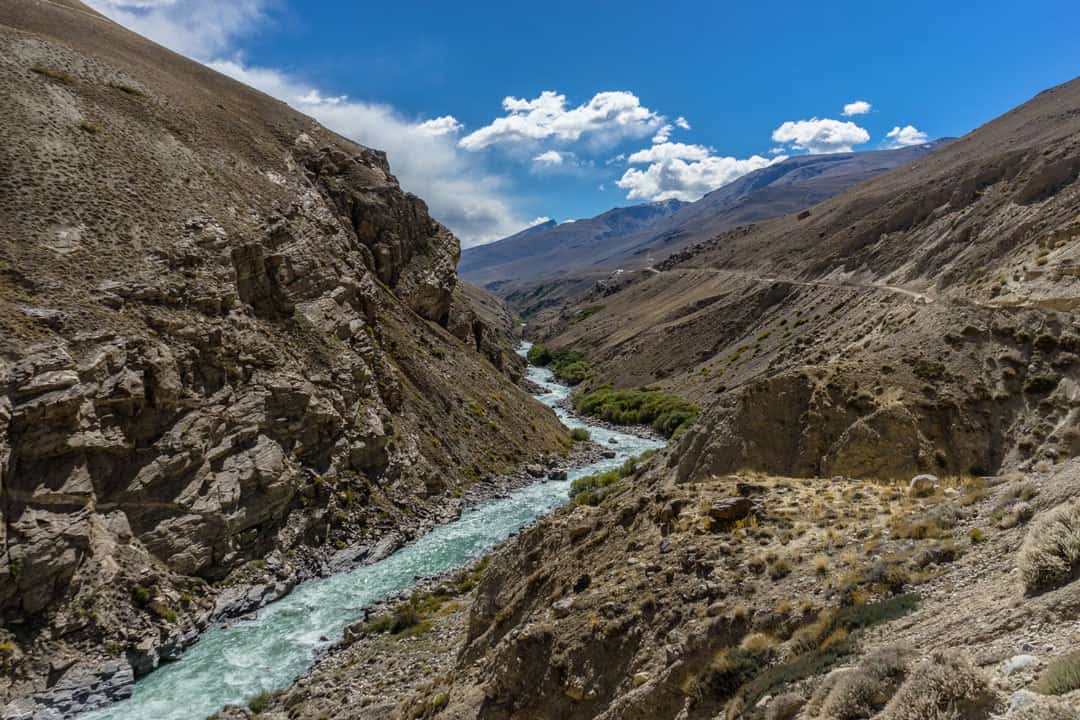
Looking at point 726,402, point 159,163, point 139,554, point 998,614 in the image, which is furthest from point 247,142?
point 998,614

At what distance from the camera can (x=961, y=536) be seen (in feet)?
36.2

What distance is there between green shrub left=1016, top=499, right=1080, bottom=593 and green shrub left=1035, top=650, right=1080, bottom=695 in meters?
2.25

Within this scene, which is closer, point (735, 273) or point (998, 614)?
point (998, 614)

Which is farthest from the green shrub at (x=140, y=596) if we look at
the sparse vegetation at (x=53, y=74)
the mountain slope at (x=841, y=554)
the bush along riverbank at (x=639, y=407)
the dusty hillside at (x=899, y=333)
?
the bush along riverbank at (x=639, y=407)

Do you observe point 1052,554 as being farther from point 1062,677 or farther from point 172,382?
point 172,382

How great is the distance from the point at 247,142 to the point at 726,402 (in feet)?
149

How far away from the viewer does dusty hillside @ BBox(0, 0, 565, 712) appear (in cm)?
2402

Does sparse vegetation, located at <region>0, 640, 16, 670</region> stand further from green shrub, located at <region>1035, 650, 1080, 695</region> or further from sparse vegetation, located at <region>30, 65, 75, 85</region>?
sparse vegetation, located at <region>30, 65, 75, 85</region>

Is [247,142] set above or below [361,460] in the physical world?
above

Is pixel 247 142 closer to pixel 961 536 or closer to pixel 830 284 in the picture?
pixel 961 536

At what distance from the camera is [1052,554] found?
26.5 ft

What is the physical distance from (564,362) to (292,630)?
83.4m

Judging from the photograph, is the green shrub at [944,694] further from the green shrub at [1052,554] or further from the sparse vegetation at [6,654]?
the sparse vegetation at [6,654]

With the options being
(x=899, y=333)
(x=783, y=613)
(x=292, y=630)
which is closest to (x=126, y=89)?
(x=292, y=630)
